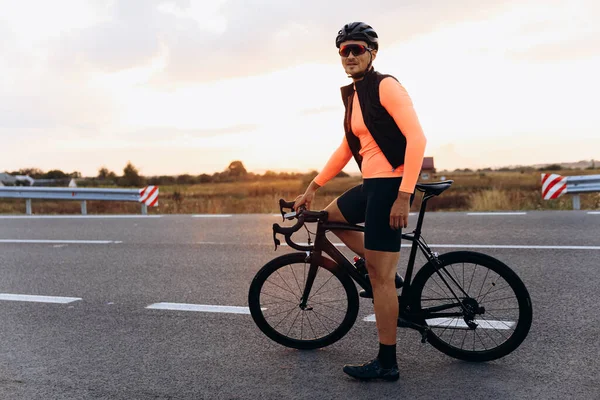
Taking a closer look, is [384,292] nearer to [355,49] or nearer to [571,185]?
[355,49]

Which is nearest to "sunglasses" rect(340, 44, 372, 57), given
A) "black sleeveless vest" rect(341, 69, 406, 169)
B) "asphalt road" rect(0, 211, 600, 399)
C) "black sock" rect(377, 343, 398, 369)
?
"black sleeveless vest" rect(341, 69, 406, 169)

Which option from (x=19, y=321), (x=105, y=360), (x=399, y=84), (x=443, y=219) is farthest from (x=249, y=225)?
(x=399, y=84)

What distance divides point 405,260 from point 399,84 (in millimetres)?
4373

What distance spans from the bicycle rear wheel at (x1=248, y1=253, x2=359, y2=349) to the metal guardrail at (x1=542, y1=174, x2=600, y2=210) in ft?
34.9

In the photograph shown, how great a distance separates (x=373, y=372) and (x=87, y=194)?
1546cm

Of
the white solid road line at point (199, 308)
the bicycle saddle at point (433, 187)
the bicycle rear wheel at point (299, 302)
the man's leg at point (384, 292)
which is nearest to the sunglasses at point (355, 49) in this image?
the bicycle saddle at point (433, 187)

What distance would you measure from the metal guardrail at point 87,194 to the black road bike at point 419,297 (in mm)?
12594

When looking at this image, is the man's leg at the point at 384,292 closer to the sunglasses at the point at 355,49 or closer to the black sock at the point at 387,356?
the black sock at the point at 387,356

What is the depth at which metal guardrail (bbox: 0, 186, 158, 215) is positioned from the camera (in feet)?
54.5

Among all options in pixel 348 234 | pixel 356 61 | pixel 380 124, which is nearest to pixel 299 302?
pixel 348 234

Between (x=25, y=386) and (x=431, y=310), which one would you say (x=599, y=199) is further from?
(x=25, y=386)

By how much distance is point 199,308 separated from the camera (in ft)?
18.8

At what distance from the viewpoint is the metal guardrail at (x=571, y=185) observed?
42.9 ft

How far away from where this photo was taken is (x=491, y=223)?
36.6ft
